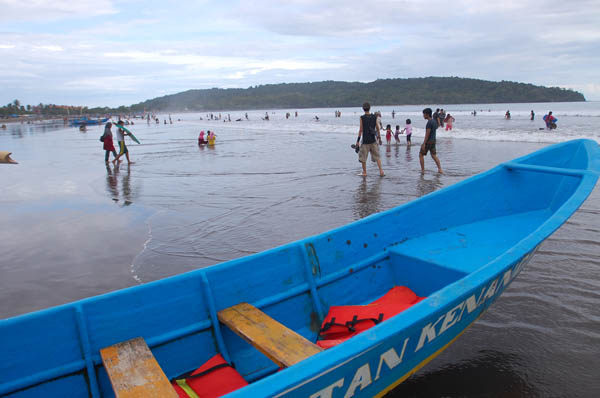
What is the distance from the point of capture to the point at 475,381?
2980mm

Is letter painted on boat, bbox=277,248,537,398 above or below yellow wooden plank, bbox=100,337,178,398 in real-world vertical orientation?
above

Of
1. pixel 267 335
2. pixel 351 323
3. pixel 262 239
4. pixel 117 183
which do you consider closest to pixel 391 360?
pixel 267 335

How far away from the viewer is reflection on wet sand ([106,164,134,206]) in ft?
30.4

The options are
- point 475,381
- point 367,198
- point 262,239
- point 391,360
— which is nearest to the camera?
point 391,360

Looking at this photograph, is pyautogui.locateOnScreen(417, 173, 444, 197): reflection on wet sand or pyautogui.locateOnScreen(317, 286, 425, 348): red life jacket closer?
pyautogui.locateOnScreen(317, 286, 425, 348): red life jacket

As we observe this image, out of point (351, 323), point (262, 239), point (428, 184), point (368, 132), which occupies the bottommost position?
point (262, 239)

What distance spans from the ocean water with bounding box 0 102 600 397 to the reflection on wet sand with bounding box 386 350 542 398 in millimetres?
11

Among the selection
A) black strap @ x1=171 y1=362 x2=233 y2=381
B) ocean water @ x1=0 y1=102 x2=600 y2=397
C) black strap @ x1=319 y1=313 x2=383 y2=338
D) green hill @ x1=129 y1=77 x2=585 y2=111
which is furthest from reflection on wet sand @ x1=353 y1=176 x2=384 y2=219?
green hill @ x1=129 y1=77 x2=585 y2=111

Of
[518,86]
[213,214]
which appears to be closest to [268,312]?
[213,214]

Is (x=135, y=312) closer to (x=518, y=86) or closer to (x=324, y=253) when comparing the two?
(x=324, y=253)

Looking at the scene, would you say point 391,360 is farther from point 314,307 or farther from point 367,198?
point 367,198

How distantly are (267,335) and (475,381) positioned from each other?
1627 millimetres

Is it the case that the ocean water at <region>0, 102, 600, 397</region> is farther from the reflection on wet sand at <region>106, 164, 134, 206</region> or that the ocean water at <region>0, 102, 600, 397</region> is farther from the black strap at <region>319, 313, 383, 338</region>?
the black strap at <region>319, 313, 383, 338</region>

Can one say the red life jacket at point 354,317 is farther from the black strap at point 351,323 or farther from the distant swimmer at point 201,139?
the distant swimmer at point 201,139
